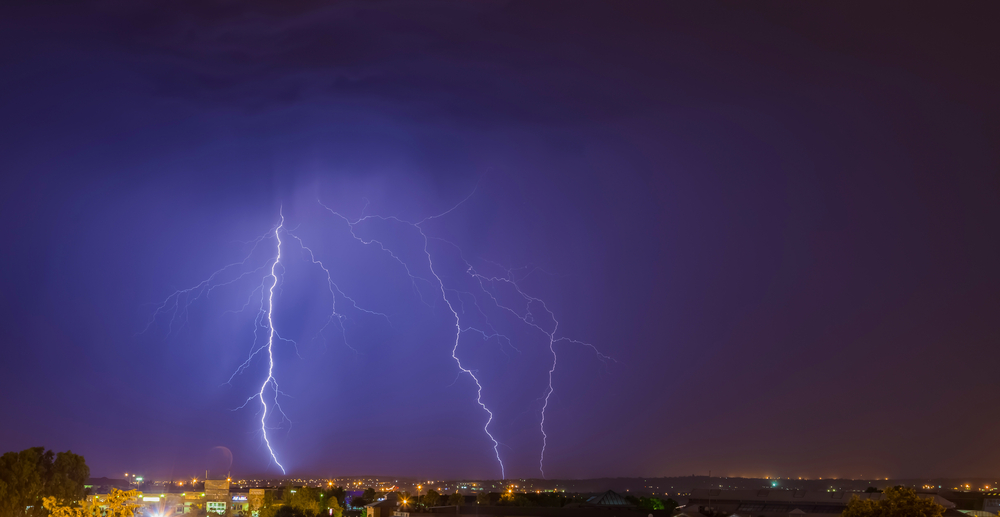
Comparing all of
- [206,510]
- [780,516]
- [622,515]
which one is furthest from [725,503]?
→ [206,510]

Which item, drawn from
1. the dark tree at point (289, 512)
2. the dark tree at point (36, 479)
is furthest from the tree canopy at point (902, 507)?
the dark tree at point (289, 512)

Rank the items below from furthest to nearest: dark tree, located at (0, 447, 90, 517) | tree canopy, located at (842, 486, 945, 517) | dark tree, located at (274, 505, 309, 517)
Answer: dark tree, located at (274, 505, 309, 517) < dark tree, located at (0, 447, 90, 517) < tree canopy, located at (842, 486, 945, 517)

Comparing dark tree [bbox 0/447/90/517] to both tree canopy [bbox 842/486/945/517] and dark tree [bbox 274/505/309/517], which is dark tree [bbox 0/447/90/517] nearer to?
dark tree [bbox 274/505/309/517]

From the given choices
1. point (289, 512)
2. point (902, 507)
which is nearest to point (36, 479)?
point (289, 512)

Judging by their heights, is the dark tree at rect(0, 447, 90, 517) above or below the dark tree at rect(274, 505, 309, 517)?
above

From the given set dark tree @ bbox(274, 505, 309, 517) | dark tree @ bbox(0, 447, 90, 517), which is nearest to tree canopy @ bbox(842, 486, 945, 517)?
dark tree @ bbox(0, 447, 90, 517)

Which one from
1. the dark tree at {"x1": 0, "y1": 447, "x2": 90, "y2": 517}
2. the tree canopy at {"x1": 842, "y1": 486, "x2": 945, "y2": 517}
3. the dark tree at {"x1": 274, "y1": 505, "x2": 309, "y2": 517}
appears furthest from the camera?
the dark tree at {"x1": 274, "y1": 505, "x2": 309, "y2": 517}

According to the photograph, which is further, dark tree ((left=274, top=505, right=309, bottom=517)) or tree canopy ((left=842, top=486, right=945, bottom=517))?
dark tree ((left=274, top=505, right=309, bottom=517))

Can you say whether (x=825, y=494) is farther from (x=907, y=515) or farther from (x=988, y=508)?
(x=907, y=515)

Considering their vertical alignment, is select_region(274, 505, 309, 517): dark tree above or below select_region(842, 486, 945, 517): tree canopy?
below
